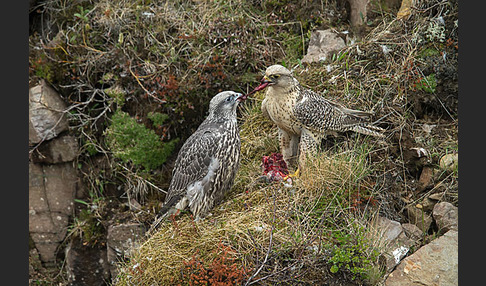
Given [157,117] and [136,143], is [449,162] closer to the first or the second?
[157,117]

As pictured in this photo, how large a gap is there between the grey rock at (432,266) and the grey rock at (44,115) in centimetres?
464

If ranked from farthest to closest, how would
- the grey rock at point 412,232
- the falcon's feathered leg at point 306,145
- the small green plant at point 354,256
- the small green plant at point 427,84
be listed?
1. the small green plant at point 427,84
2. the falcon's feathered leg at point 306,145
3. the grey rock at point 412,232
4. the small green plant at point 354,256

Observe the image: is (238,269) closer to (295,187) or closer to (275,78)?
(295,187)

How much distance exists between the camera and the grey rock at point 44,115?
22.5ft

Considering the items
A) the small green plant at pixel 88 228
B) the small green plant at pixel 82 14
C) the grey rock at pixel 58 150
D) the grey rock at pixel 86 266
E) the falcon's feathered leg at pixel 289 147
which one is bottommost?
the grey rock at pixel 86 266

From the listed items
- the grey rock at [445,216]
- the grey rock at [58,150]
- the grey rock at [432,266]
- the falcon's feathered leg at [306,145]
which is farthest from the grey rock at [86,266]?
the grey rock at [445,216]

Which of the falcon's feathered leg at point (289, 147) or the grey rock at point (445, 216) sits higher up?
the falcon's feathered leg at point (289, 147)

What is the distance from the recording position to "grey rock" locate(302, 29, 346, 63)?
6660 mm

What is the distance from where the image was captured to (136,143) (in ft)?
21.9

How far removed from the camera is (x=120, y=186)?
686cm

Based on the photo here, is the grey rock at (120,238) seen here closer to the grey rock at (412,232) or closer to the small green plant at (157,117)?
the small green plant at (157,117)

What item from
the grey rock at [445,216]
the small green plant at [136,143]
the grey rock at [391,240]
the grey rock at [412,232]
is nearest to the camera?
the grey rock at [391,240]

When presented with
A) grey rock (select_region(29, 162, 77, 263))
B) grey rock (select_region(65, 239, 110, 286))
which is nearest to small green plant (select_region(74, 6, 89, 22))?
grey rock (select_region(29, 162, 77, 263))

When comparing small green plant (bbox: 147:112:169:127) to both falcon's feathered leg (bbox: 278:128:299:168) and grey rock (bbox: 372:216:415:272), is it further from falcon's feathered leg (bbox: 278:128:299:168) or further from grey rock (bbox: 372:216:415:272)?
grey rock (bbox: 372:216:415:272)
